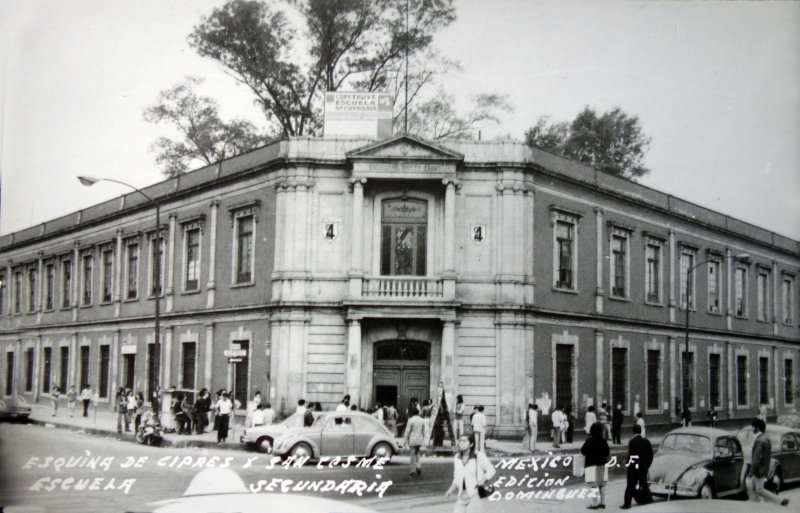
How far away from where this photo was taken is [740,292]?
12852mm

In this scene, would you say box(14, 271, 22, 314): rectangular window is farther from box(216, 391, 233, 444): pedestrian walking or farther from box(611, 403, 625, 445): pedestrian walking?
box(611, 403, 625, 445): pedestrian walking

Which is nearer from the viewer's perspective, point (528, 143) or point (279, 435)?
point (279, 435)

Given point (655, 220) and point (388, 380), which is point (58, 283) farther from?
point (655, 220)

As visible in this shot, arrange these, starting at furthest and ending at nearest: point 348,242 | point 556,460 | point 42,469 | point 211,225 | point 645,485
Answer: point 348,242
point 211,225
point 556,460
point 645,485
point 42,469

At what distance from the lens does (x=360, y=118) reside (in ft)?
41.4

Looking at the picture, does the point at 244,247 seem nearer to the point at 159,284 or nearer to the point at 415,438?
the point at 159,284

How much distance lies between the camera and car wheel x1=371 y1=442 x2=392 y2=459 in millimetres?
10586

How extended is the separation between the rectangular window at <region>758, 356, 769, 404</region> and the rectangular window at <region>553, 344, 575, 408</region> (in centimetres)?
289

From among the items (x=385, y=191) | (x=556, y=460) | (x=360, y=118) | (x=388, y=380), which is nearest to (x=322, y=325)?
(x=388, y=380)

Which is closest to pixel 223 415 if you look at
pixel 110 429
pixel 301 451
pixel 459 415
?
pixel 301 451

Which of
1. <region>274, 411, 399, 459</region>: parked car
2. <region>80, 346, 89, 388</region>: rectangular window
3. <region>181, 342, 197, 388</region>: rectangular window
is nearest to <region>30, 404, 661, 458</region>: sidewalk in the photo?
<region>80, 346, 89, 388</region>: rectangular window

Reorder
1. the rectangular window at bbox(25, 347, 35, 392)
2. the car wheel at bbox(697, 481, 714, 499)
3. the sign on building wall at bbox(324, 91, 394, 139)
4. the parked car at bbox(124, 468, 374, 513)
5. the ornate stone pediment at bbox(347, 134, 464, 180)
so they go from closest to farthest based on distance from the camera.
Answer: the parked car at bbox(124, 468, 374, 513) < the car wheel at bbox(697, 481, 714, 499) < the rectangular window at bbox(25, 347, 35, 392) < the sign on building wall at bbox(324, 91, 394, 139) < the ornate stone pediment at bbox(347, 134, 464, 180)

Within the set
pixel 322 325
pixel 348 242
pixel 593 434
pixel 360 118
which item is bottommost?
pixel 593 434

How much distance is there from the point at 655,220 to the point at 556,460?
4.12 meters
